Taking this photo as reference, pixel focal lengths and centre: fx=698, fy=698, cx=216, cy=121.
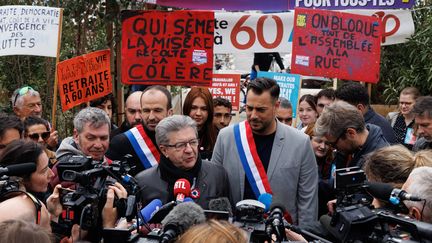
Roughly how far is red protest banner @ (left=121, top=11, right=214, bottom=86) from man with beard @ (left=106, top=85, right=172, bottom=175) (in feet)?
4.58

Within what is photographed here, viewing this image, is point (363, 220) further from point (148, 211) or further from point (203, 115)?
point (203, 115)

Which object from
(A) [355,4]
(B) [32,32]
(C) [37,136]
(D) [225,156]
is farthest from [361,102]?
(B) [32,32]

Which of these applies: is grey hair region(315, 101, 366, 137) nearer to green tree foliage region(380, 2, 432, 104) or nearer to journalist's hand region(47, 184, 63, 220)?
journalist's hand region(47, 184, 63, 220)

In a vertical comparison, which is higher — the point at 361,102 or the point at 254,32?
the point at 254,32

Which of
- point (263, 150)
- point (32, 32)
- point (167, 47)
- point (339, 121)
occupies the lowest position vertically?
point (263, 150)

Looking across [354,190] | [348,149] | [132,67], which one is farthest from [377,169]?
[132,67]

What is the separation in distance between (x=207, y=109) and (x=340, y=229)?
144 inches

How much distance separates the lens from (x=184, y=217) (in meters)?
2.93

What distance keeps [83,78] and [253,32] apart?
2.20 metres

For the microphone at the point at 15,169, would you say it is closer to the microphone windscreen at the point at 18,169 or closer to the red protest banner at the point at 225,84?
the microphone windscreen at the point at 18,169

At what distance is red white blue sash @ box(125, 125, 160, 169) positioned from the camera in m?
5.68

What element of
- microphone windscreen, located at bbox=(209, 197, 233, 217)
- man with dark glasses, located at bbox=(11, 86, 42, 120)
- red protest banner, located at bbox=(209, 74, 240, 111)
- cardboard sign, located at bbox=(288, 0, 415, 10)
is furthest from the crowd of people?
red protest banner, located at bbox=(209, 74, 240, 111)

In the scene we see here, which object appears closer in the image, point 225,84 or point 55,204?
point 55,204

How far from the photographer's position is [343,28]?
26.2 ft
